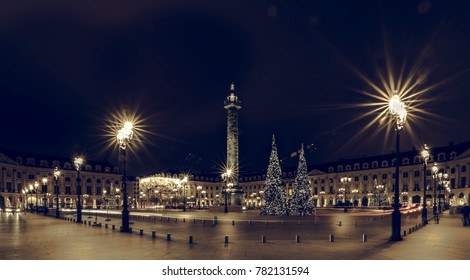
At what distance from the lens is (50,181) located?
123 meters

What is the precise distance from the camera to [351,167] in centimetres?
12500

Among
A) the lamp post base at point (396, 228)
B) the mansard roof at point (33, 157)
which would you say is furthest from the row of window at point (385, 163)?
the lamp post base at point (396, 228)

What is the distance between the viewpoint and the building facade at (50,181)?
349 feet

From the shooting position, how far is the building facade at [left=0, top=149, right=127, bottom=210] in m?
106

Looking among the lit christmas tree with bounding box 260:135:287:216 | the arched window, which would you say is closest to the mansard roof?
the lit christmas tree with bounding box 260:135:287:216

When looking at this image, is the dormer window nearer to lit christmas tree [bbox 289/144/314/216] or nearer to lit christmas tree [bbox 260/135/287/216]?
lit christmas tree [bbox 260/135/287/216]

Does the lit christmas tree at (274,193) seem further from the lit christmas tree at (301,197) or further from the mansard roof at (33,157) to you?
the mansard roof at (33,157)

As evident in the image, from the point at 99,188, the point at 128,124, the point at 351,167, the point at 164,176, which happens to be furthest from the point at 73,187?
the point at 128,124

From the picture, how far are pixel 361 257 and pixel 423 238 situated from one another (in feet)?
28.9

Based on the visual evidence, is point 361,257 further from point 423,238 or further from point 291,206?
point 291,206

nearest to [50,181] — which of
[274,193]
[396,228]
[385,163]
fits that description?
[274,193]

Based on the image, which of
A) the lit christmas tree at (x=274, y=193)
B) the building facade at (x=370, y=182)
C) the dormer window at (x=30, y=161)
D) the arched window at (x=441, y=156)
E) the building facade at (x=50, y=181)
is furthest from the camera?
the dormer window at (x=30, y=161)

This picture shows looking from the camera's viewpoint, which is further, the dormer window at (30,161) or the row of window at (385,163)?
the dormer window at (30,161)
